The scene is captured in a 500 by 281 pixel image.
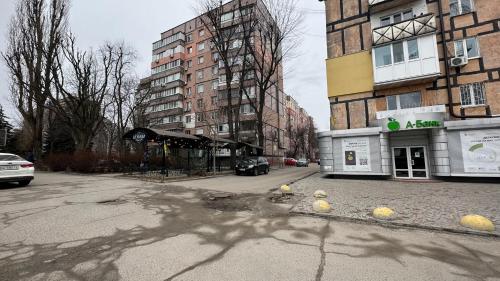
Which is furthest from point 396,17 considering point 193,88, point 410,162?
point 193,88

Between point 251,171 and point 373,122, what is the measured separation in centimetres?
1028

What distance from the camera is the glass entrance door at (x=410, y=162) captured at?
1533 cm

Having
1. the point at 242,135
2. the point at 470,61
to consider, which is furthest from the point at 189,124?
the point at 470,61

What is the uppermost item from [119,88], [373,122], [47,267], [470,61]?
[119,88]

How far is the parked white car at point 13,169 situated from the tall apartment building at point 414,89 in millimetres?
17075

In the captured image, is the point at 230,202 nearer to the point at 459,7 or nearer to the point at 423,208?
the point at 423,208

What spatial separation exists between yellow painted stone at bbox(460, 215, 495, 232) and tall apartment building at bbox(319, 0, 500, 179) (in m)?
10.7

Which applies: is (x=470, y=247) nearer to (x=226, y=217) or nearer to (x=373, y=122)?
(x=226, y=217)

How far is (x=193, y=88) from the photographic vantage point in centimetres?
4753

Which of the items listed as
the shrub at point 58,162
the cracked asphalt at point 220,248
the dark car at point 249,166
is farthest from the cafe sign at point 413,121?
the shrub at point 58,162

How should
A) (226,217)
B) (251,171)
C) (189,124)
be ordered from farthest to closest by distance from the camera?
1. (189,124)
2. (251,171)
3. (226,217)

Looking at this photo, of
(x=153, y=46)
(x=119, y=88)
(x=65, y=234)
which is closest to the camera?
(x=65, y=234)

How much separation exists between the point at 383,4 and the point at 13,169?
23.1m

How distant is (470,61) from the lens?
47.9 ft
